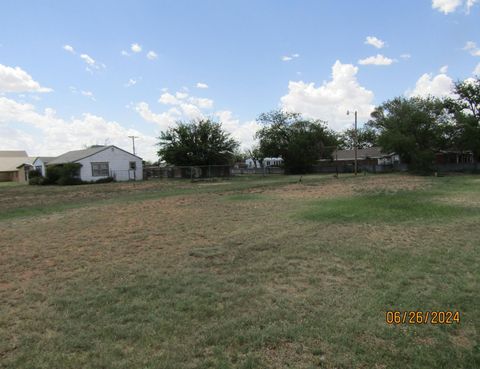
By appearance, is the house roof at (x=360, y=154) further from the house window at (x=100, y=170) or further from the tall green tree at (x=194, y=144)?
Result: the house window at (x=100, y=170)

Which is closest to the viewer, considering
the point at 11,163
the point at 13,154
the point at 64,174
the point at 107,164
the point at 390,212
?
the point at 390,212

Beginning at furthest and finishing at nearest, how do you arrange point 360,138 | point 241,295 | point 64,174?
1. point 360,138
2. point 64,174
3. point 241,295

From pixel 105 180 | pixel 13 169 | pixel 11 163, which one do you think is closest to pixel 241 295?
pixel 105 180

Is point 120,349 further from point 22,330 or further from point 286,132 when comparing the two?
point 286,132

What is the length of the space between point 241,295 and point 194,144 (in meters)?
34.2

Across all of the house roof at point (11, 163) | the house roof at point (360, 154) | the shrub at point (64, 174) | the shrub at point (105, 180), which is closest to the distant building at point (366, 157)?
the house roof at point (360, 154)

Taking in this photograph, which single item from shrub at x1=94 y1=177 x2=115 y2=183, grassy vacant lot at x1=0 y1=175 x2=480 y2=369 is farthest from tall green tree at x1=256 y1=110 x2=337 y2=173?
grassy vacant lot at x1=0 y1=175 x2=480 y2=369

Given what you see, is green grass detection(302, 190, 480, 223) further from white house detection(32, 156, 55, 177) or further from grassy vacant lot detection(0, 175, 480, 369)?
white house detection(32, 156, 55, 177)

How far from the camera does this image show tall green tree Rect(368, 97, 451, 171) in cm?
3431

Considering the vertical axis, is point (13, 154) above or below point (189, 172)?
above

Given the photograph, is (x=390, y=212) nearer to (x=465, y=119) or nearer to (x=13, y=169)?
(x=465, y=119)

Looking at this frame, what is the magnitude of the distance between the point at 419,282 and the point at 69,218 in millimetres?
9743

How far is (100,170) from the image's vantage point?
34188mm

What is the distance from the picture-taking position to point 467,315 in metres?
3.37
